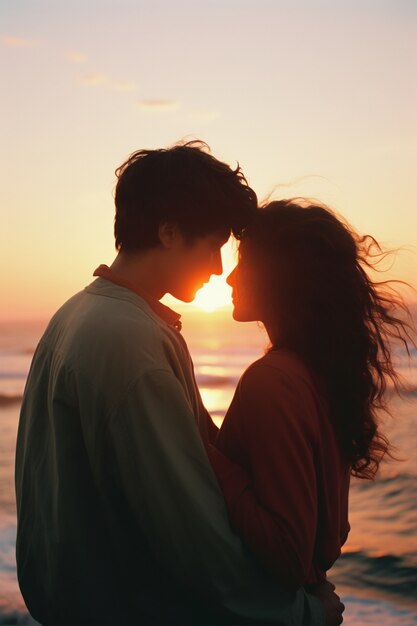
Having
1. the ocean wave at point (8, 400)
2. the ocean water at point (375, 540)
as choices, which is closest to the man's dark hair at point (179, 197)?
the ocean water at point (375, 540)

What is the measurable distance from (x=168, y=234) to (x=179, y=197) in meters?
0.11

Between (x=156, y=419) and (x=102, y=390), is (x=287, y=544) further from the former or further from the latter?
(x=102, y=390)

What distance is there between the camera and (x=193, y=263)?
2.37m

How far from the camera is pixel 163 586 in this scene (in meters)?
2.07

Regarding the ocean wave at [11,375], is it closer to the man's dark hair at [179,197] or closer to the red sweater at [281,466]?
the man's dark hair at [179,197]

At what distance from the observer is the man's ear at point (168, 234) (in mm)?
2340

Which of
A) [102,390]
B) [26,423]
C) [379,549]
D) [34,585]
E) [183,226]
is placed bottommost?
[379,549]

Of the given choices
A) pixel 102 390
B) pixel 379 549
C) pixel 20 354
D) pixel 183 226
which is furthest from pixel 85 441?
pixel 20 354

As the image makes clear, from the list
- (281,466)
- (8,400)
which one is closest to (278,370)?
(281,466)

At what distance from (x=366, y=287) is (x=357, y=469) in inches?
23.5

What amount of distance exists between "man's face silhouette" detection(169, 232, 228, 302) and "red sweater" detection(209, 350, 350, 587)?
0.31 m

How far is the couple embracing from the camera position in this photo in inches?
78.9

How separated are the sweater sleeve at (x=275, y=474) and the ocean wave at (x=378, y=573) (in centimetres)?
464

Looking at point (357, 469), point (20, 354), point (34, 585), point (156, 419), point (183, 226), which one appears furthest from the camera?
point (20, 354)
